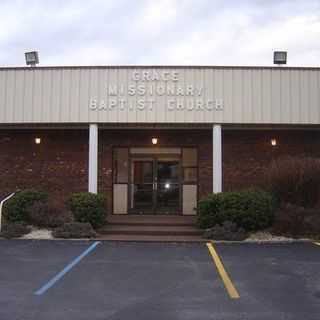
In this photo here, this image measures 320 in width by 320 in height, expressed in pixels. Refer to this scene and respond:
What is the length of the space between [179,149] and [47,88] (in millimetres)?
5117

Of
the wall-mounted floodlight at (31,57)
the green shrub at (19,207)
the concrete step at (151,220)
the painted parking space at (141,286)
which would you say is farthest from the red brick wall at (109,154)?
the painted parking space at (141,286)

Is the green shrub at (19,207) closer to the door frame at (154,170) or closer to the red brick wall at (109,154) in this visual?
the red brick wall at (109,154)

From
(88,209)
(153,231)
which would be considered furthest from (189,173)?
(88,209)

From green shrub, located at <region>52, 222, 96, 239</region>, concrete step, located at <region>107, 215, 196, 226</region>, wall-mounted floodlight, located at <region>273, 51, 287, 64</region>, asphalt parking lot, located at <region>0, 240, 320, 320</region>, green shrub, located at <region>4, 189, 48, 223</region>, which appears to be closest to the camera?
asphalt parking lot, located at <region>0, 240, 320, 320</region>

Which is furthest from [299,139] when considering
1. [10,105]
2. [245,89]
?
[10,105]

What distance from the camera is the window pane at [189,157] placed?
17.4m

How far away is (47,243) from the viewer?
12.2m

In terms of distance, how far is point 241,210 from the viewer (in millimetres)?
13320

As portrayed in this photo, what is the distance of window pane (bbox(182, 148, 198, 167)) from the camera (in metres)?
17.4

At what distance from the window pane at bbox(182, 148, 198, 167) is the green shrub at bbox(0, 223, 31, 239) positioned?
626 cm

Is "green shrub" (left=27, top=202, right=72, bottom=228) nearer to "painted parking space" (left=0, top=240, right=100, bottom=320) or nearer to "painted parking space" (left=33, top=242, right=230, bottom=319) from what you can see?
"painted parking space" (left=0, top=240, right=100, bottom=320)

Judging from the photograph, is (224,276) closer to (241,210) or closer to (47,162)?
(241,210)

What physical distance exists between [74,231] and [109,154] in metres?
4.68

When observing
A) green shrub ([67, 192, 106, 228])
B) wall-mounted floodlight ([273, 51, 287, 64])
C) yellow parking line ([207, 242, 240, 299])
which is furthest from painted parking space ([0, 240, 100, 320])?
wall-mounted floodlight ([273, 51, 287, 64])
